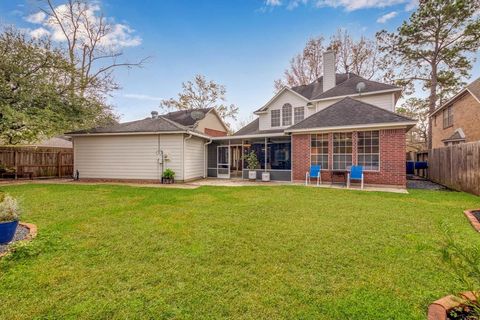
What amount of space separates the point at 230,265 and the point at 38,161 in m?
17.4

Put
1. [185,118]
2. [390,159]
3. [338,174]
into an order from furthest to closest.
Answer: [185,118], [338,174], [390,159]

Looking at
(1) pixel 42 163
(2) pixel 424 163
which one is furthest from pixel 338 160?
(1) pixel 42 163

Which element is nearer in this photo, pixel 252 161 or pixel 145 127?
pixel 145 127

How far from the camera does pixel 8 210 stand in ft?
13.0

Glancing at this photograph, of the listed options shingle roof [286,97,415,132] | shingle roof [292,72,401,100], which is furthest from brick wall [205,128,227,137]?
shingle roof [286,97,415,132]

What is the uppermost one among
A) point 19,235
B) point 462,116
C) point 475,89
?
point 475,89

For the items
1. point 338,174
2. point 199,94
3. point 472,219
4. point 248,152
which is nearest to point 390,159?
point 338,174

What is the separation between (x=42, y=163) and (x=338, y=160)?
59.6ft

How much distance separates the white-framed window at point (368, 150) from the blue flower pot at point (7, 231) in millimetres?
12094

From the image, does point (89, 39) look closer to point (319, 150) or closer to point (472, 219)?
point (319, 150)

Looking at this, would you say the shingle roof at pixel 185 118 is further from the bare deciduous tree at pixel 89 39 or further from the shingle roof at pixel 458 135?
the shingle roof at pixel 458 135

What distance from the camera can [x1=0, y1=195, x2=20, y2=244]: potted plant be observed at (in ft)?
12.5

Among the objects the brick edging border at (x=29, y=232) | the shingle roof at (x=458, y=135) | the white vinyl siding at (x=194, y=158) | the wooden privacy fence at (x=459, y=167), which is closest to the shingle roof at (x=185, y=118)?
the white vinyl siding at (x=194, y=158)

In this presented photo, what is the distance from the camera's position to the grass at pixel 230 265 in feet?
7.75
